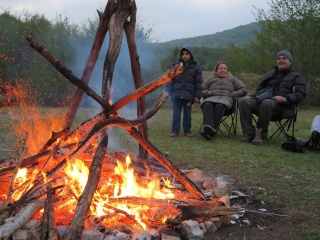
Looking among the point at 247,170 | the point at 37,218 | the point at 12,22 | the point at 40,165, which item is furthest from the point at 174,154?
the point at 12,22

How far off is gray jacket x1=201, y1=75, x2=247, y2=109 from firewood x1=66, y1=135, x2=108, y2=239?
5036mm

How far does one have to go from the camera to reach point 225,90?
7.79 meters

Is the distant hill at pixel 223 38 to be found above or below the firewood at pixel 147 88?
above

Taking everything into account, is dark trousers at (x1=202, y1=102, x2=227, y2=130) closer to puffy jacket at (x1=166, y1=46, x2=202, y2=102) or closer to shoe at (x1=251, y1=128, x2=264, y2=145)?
puffy jacket at (x1=166, y1=46, x2=202, y2=102)

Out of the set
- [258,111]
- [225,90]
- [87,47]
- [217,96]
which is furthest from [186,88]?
[87,47]

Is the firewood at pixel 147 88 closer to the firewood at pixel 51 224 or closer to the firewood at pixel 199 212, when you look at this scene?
the firewood at pixel 51 224

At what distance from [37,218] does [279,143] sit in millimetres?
5511

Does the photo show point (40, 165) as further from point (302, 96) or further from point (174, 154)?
point (302, 96)

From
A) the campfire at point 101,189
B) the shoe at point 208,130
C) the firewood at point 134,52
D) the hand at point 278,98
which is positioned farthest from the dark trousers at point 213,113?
the campfire at point 101,189

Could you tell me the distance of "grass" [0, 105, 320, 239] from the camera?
11.8 ft

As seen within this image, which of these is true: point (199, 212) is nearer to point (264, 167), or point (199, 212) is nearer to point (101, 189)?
point (101, 189)

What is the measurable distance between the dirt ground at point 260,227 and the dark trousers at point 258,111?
3.71 m

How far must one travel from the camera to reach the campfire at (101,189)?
102 inches

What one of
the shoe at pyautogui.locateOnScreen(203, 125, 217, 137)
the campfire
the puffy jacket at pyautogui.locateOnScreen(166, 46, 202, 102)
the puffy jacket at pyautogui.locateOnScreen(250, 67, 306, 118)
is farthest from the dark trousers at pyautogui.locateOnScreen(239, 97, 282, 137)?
the campfire
